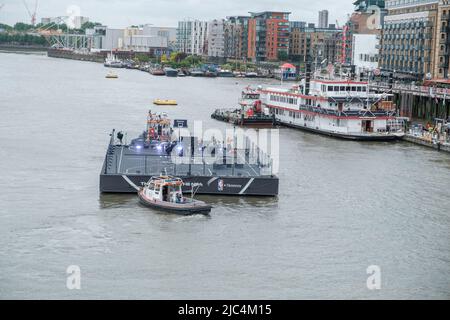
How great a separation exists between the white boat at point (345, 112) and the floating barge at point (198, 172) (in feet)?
49.0

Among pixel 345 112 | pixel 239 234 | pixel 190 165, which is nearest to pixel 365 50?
pixel 345 112

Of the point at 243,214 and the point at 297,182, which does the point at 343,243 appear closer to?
the point at 243,214

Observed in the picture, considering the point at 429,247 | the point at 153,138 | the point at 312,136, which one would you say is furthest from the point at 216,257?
the point at 312,136

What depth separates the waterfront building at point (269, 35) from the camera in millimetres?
153375

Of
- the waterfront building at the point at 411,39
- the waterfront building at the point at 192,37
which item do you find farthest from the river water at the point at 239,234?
→ the waterfront building at the point at 192,37

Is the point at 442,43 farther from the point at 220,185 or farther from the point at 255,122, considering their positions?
the point at 220,185

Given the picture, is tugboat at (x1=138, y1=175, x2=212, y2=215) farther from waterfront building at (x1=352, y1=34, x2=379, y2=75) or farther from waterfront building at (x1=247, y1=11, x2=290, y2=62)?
waterfront building at (x1=247, y1=11, x2=290, y2=62)

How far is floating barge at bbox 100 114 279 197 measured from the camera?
2811cm

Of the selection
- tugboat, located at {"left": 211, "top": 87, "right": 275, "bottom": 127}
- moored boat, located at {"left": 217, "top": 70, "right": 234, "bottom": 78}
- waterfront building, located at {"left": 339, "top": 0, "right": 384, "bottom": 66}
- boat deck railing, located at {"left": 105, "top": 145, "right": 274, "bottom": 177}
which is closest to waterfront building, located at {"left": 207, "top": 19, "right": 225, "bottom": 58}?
moored boat, located at {"left": 217, "top": 70, "right": 234, "bottom": 78}

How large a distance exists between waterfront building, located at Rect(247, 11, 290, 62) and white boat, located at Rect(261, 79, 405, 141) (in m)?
102

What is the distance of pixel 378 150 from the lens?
42531 millimetres

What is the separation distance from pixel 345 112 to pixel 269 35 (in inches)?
4295

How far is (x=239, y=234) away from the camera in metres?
23.8

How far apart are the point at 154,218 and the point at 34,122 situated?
26.3 metres
